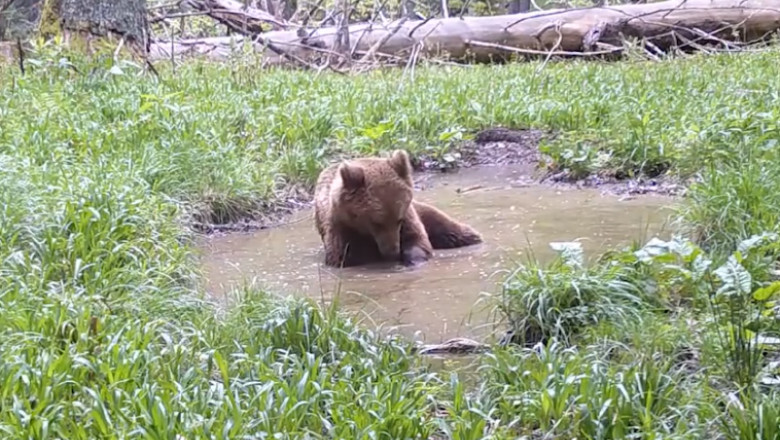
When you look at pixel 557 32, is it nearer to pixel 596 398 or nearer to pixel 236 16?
pixel 236 16

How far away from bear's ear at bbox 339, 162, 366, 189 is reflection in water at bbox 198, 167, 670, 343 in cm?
49

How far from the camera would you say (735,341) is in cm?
304

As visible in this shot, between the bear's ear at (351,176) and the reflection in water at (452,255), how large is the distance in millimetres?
486

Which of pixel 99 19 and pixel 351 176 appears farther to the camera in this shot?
pixel 99 19

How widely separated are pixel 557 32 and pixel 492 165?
6.57m

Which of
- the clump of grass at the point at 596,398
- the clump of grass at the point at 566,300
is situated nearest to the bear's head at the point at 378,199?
the clump of grass at the point at 566,300

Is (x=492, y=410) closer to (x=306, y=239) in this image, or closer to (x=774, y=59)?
(x=306, y=239)

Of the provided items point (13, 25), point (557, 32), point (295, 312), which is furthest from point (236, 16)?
point (295, 312)

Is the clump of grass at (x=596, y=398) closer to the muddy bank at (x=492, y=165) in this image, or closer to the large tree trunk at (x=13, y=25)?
the muddy bank at (x=492, y=165)

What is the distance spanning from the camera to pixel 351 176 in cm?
549

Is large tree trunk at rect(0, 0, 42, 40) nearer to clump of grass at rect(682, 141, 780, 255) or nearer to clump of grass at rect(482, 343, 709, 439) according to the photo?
clump of grass at rect(682, 141, 780, 255)

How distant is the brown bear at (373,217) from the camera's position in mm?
5523

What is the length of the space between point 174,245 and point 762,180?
3.11m

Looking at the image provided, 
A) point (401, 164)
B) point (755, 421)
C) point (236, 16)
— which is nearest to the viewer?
point (755, 421)
